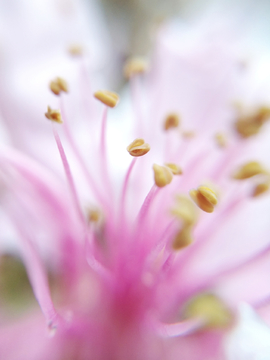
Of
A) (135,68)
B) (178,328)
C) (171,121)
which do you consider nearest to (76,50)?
(135,68)

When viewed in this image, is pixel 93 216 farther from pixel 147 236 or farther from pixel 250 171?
pixel 250 171

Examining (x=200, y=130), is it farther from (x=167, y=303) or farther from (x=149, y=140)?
(x=167, y=303)

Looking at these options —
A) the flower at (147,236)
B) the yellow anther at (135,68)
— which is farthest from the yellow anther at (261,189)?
the yellow anther at (135,68)

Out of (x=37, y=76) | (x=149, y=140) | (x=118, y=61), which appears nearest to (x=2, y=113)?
(x=37, y=76)

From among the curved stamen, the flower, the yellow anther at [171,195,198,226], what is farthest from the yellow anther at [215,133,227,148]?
the curved stamen

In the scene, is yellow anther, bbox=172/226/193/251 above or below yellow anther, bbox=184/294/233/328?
above

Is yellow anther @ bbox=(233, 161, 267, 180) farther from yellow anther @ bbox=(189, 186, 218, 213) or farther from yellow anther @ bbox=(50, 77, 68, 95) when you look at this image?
A: yellow anther @ bbox=(50, 77, 68, 95)

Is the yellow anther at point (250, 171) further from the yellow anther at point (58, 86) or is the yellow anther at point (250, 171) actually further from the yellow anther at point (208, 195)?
the yellow anther at point (58, 86)
